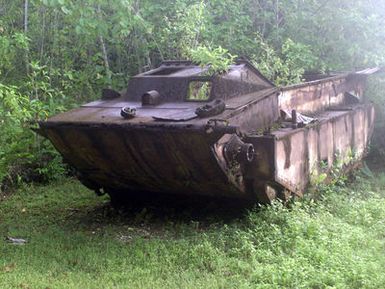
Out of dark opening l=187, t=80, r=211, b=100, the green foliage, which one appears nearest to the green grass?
dark opening l=187, t=80, r=211, b=100

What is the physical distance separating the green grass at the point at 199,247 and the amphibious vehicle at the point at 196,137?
34 centimetres

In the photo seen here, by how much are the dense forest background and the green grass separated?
1707 mm

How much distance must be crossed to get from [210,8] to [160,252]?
5.73 m

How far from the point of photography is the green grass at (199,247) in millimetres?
4770

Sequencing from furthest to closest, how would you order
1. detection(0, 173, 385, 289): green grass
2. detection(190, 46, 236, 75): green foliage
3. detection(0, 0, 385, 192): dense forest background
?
detection(0, 0, 385, 192): dense forest background → detection(190, 46, 236, 75): green foliage → detection(0, 173, 385, 289): green grass

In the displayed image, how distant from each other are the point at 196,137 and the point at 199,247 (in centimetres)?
98

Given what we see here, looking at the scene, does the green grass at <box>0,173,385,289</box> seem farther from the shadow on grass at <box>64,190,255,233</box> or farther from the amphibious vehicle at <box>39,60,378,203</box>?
the amphibious vehicle at <box>39,60,378,203</box>

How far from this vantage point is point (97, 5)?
9219 millimetres

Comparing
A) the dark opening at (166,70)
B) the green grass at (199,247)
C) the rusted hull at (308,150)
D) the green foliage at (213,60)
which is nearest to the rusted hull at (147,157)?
the rusted hull at (308,150)

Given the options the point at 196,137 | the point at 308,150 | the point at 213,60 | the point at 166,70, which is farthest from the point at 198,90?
the point at 308,150

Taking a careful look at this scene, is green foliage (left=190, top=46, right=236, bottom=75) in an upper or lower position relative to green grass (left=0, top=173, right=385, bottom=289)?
upper

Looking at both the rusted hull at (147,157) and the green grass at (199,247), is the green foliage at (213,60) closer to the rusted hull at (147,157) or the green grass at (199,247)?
the rusted hull at (147,157)

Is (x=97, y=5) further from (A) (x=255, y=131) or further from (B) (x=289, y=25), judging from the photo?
(A) (x=255, y=131)

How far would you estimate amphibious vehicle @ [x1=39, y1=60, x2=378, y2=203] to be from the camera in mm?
5602
